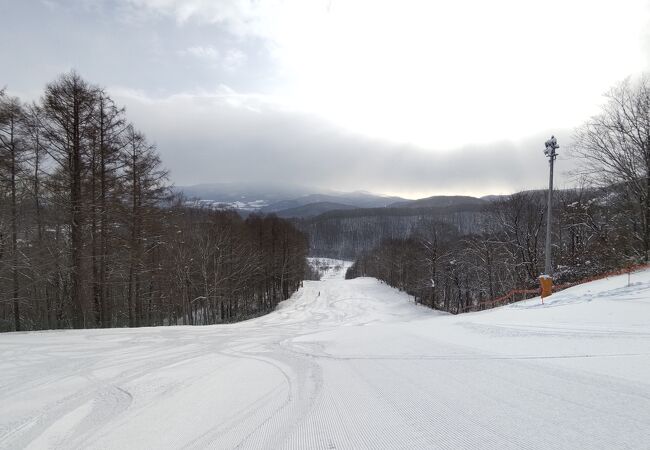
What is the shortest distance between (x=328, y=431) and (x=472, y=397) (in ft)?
4.99

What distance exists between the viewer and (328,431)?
2.95 meters

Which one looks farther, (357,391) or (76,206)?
(76,206)

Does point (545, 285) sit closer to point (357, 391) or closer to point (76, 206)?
point (357, 391)

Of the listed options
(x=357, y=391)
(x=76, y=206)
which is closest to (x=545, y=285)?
(x=357, y=391)

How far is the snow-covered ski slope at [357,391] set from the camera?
2.71m

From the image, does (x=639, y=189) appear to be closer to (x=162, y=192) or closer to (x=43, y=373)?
(x=43, y=373)

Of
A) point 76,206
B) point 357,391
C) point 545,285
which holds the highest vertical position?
point 76,206

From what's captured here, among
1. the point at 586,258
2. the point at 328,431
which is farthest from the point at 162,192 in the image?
the point at 586,258

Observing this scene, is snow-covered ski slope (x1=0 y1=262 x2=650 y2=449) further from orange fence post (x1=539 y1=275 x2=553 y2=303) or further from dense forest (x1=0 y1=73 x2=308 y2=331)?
dense forest (x1=0 y1=73 x2=308 y2=331)

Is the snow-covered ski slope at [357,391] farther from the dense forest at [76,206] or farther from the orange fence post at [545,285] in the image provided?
the dense forest at [76,206]

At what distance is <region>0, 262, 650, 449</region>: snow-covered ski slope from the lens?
2709 mm

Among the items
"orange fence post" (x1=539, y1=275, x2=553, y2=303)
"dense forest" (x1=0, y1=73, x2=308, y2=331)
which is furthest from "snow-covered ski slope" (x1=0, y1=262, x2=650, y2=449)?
"dense forest" (x1=0, y1=73, x2=308, y2=331)

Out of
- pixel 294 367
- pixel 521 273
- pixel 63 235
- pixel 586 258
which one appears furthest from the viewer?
pixel 521 273

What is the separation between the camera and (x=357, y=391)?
3.90 metres
